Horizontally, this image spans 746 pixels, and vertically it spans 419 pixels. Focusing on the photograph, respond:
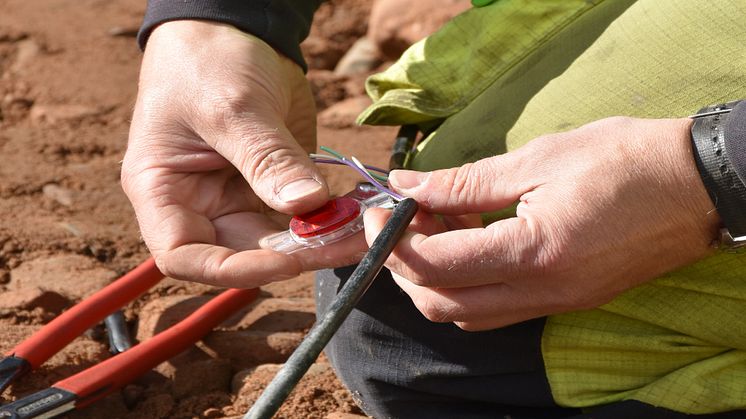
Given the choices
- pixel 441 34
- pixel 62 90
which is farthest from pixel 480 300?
pixel 62 90

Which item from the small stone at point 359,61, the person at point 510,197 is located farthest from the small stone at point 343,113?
the person at point 510,197

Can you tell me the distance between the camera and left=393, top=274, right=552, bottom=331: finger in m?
1.12

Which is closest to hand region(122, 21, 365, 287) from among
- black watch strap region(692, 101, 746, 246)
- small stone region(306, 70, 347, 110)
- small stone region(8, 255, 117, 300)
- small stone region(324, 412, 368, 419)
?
small stone region(324, 412, 368, 419)

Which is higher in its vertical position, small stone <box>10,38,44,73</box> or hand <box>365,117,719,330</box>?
hand <box>365,117,719,330</box>

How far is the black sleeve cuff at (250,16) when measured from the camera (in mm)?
1510

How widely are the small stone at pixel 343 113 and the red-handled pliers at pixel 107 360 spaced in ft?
4.01

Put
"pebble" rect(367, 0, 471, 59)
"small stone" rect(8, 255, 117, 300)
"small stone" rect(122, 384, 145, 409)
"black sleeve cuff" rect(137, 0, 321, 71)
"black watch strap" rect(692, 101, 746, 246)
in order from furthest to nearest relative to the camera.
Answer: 1. "pebble" rect(367, 0, 471, 59)
2. "small stone" rect(8, 255, 117, 300)
3. "small stone" rect(122, 384, 145, 409)
4. "black sleeve cuff" rect(137, 0, 321, 71)
5. "black watch strap" rect(692, 101, 746, 246)

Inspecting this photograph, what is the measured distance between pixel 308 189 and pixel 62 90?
1990mm

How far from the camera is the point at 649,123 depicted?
1.13 m

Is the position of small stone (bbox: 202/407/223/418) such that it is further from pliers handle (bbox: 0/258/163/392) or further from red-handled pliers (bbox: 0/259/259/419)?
pliers handle (bbox: 0/258/163/392)

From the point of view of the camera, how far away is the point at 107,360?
5.22 ft

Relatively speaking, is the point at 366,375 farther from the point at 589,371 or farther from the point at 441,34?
the point at 441,34

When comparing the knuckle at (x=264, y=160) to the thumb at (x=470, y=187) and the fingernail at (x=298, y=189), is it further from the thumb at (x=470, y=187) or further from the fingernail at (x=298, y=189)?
the thumb at (x=470, y=187)

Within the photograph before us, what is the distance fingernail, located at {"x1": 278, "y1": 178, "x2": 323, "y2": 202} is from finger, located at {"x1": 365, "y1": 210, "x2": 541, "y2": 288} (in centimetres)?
14
